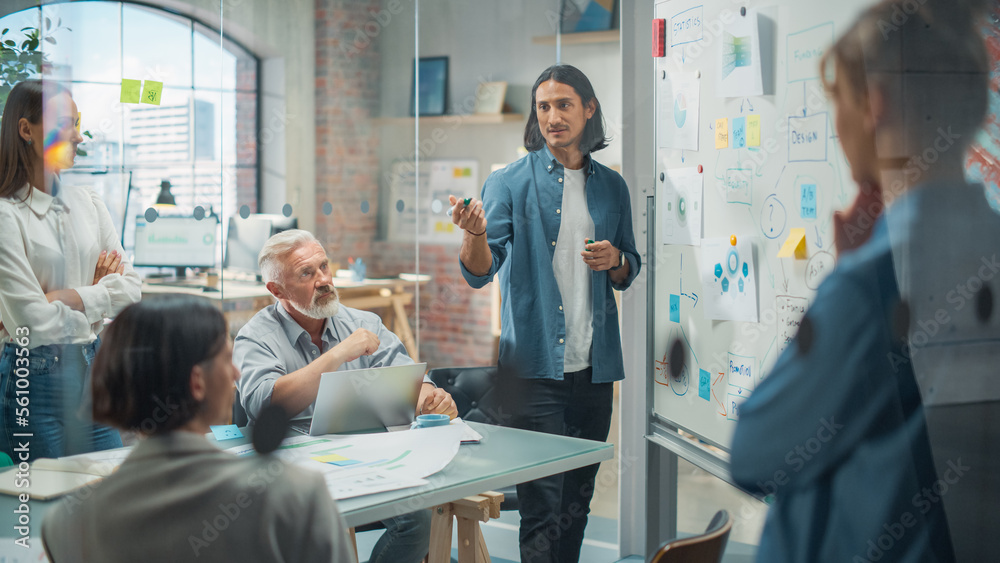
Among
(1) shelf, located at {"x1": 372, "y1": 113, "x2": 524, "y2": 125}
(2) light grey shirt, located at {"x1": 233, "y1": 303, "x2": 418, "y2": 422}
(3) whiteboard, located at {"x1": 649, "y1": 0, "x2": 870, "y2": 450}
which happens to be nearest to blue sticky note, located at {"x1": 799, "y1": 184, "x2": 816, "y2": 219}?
(3) whiteboard, located at {"x1": 649, "y1": 0, "x2": 870, "y2": 450}

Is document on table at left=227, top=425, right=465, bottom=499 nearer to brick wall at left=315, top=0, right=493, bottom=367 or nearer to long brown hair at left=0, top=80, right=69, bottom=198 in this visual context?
long brown hair at left=0, top=80, right=69, bottom=198

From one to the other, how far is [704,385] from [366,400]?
93 cm

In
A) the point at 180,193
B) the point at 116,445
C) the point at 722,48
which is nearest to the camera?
the point at 116,445

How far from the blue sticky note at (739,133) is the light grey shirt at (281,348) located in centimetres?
103

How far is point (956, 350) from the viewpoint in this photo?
146cm

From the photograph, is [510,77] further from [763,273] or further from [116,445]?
[116,445]

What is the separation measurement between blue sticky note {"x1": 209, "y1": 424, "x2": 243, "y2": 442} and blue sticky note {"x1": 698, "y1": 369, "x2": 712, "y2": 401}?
1.23 m

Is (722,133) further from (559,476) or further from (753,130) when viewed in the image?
(559,476)

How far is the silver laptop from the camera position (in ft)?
6.18

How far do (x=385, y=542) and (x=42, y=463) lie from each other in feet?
3.33

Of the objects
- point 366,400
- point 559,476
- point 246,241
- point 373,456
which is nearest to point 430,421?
point 366,400

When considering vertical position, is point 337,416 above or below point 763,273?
below

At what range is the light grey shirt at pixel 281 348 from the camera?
2084 mm

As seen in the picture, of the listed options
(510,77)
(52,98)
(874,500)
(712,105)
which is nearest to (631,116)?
(712,105)
